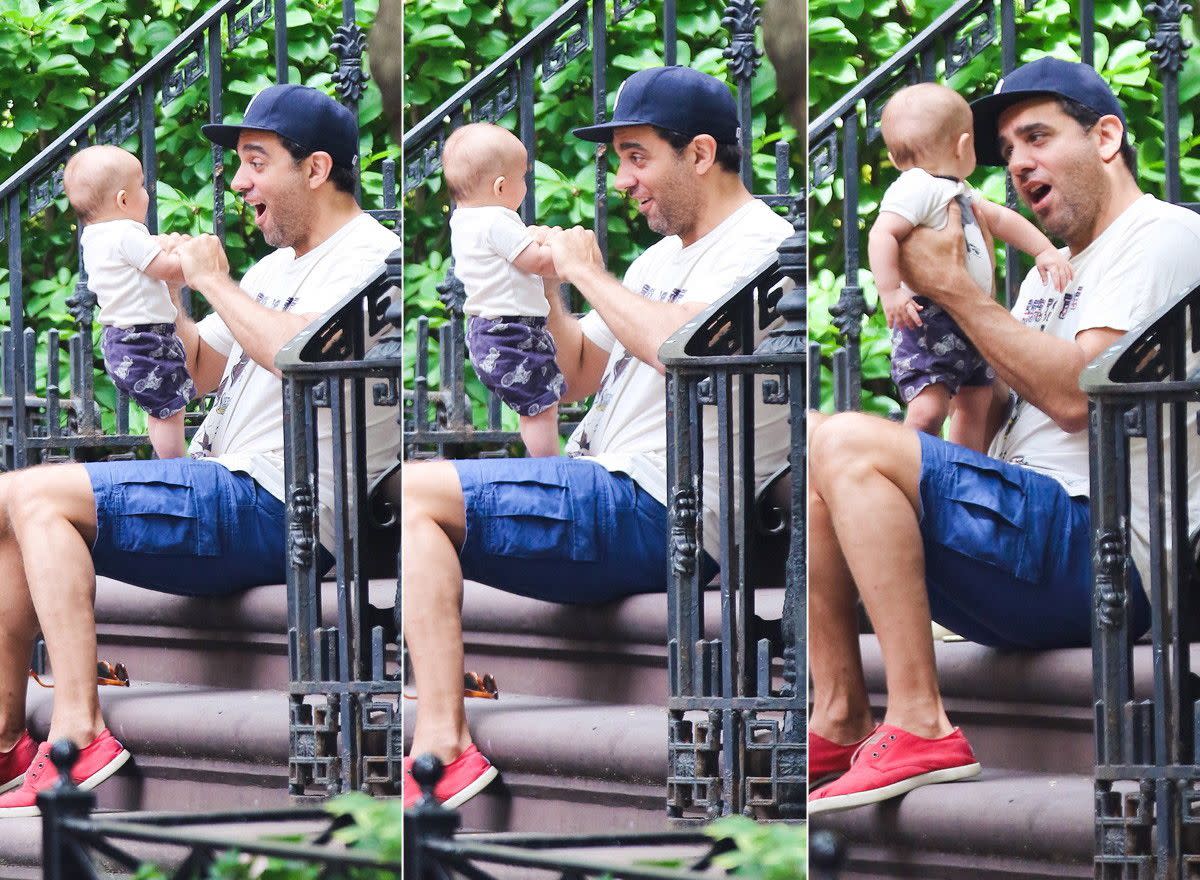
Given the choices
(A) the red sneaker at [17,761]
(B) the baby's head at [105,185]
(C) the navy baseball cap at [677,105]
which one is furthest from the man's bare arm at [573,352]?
(A) the red sneaker at [17,761]

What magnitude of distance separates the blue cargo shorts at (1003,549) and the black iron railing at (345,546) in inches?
29.1

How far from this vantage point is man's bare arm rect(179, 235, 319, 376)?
8.11 ft

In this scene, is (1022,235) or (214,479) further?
(214,479)

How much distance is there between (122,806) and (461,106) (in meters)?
1.18

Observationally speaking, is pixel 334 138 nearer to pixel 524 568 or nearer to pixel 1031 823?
pixel 524 568

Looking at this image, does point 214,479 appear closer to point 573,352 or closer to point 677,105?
point 573,352

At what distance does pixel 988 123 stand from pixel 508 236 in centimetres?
62

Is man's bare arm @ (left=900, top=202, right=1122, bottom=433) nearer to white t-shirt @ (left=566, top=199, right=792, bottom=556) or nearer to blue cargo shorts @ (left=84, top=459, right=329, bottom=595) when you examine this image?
white t-shirt @ (left=566, top=199, right=792, bottom=556)

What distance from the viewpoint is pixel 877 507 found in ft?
7.11

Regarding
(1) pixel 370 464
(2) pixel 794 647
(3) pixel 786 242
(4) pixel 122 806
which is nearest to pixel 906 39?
(3) pixel 786 242

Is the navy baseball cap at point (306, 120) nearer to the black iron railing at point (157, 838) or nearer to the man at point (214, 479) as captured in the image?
the man at point (214, 479)

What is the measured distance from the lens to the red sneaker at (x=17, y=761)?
9.29 feet

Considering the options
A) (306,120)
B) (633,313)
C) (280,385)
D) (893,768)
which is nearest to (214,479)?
(280,385)

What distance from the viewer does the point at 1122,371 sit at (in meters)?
2.01
